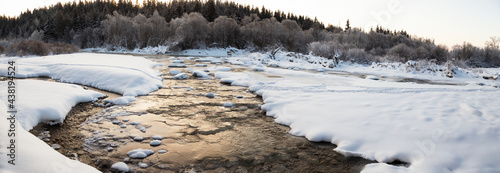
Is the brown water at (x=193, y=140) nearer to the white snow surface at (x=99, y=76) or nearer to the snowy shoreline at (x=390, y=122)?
the snowy shoreline at (x=390, y=122)

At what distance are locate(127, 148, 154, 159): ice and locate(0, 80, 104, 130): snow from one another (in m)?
2.03

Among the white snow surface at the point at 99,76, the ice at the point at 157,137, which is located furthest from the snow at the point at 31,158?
the white snow surface at the point at 99,76

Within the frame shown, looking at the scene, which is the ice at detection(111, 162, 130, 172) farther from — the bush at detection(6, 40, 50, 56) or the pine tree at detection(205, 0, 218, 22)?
the pine tree at detection(205, 0, 218, 22)

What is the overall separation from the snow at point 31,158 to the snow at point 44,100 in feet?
5.33

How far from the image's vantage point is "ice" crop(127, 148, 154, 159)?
3.87 m

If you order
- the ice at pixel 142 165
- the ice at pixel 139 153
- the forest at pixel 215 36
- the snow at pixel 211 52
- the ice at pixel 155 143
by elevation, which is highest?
the forest at pixel 215 36

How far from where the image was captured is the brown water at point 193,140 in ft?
12.4

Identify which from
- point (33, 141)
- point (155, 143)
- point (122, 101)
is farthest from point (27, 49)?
point (33, 141)

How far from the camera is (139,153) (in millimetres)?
3908

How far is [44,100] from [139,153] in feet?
10.5

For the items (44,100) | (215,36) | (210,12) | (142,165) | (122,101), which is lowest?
(142,165)

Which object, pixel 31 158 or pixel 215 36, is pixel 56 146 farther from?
pixel 215 36

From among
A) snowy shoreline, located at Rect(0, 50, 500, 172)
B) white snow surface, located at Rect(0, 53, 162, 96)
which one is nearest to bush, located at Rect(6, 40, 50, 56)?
white snow surface, located at Rect(0, 53, 162, 96)

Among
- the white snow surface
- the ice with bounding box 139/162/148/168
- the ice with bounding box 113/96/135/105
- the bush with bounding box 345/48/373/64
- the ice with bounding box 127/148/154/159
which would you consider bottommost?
the ice with bounding box 139/162/148/168
